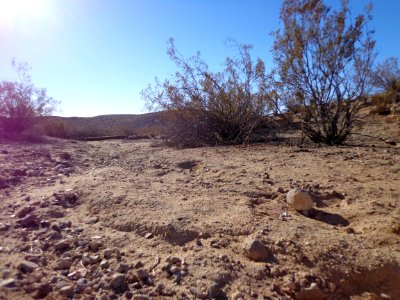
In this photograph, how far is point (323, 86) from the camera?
711 cm

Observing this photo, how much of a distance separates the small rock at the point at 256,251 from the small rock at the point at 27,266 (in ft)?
4.53

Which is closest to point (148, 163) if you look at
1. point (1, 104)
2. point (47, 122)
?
point (1, 104)

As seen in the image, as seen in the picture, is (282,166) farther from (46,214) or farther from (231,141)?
(231,141)

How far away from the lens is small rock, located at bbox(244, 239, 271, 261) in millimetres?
2355

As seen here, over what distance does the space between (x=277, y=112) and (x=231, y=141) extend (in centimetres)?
123

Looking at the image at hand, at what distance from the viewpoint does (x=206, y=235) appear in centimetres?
272

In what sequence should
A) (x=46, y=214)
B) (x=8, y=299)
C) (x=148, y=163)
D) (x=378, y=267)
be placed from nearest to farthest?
(x=8, y=299) < (x=378, y=267) < (x=46, y=214) < (x=148, y=163)

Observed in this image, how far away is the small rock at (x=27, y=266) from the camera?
7.68 ft

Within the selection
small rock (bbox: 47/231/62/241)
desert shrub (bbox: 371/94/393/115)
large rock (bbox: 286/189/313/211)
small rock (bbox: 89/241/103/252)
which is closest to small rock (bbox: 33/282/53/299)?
small rock (bbox: 89/241/103/252)

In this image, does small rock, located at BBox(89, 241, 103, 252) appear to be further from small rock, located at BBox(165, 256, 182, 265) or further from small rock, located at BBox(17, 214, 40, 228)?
small rock, located at BBox(17, 214, 40, 228)

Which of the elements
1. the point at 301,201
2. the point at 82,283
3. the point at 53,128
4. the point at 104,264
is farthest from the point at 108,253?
the point at 53,128

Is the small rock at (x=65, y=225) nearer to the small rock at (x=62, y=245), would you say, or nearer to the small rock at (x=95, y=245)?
the small rock at (x=62, y=245)

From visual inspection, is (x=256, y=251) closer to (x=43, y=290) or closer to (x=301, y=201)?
(x=301, y=201)

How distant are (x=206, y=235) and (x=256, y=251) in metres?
0.47
